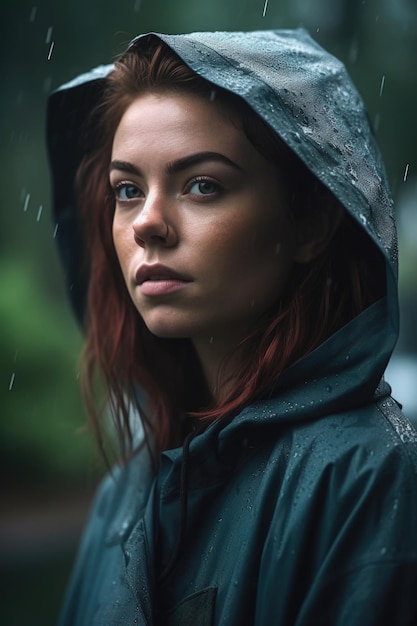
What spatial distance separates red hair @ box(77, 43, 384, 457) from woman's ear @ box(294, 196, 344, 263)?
14 millimetres

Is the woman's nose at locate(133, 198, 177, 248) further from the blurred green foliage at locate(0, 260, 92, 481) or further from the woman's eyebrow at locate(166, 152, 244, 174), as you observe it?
the blurred green foliage at locate(0, 260, 92, 481)

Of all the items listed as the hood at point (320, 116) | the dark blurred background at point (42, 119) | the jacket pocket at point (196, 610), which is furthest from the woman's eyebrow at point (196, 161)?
the dark blurred background at point (42, 119)

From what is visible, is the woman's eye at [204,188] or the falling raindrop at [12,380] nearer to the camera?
the woman's eye at [204,188]

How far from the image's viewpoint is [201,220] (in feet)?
4.75

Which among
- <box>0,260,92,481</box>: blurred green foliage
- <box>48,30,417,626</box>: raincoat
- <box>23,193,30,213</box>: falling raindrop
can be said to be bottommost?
<box>0,260,92,481</box>: blurred green foliage

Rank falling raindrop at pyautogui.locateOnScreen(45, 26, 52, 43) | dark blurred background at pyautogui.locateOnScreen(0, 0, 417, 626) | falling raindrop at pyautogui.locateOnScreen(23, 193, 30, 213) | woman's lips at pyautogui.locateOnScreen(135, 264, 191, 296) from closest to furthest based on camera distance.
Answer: woman's lips at pyautogui.locateOnScreen(135, 264, 191, 296) < dark blurred background at pyautogui.locateOnScreen(0, 0, 417, 626) < falling raindrop at pyautogui.locateOnScreen(45, 26, 52, 43) < falling raindrop at pyautogui.locateOnScreen(23, 193, 30, 213)

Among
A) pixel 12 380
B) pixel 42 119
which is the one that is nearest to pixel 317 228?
pixel 12 380

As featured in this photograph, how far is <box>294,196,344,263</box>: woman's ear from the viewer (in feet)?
5.08

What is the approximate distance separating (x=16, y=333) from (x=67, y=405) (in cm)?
52

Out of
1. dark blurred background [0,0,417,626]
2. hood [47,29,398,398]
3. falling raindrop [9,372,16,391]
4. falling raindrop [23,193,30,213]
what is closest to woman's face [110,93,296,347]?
hood [47,29,398,398]

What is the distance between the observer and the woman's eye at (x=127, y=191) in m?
1.58

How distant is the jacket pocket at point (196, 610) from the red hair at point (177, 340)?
0.35 metres

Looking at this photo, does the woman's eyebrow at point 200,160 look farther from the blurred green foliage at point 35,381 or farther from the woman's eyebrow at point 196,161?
the blurred green foliage at point 35,381

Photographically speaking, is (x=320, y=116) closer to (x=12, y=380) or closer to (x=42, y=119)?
(x=12, y=380)
